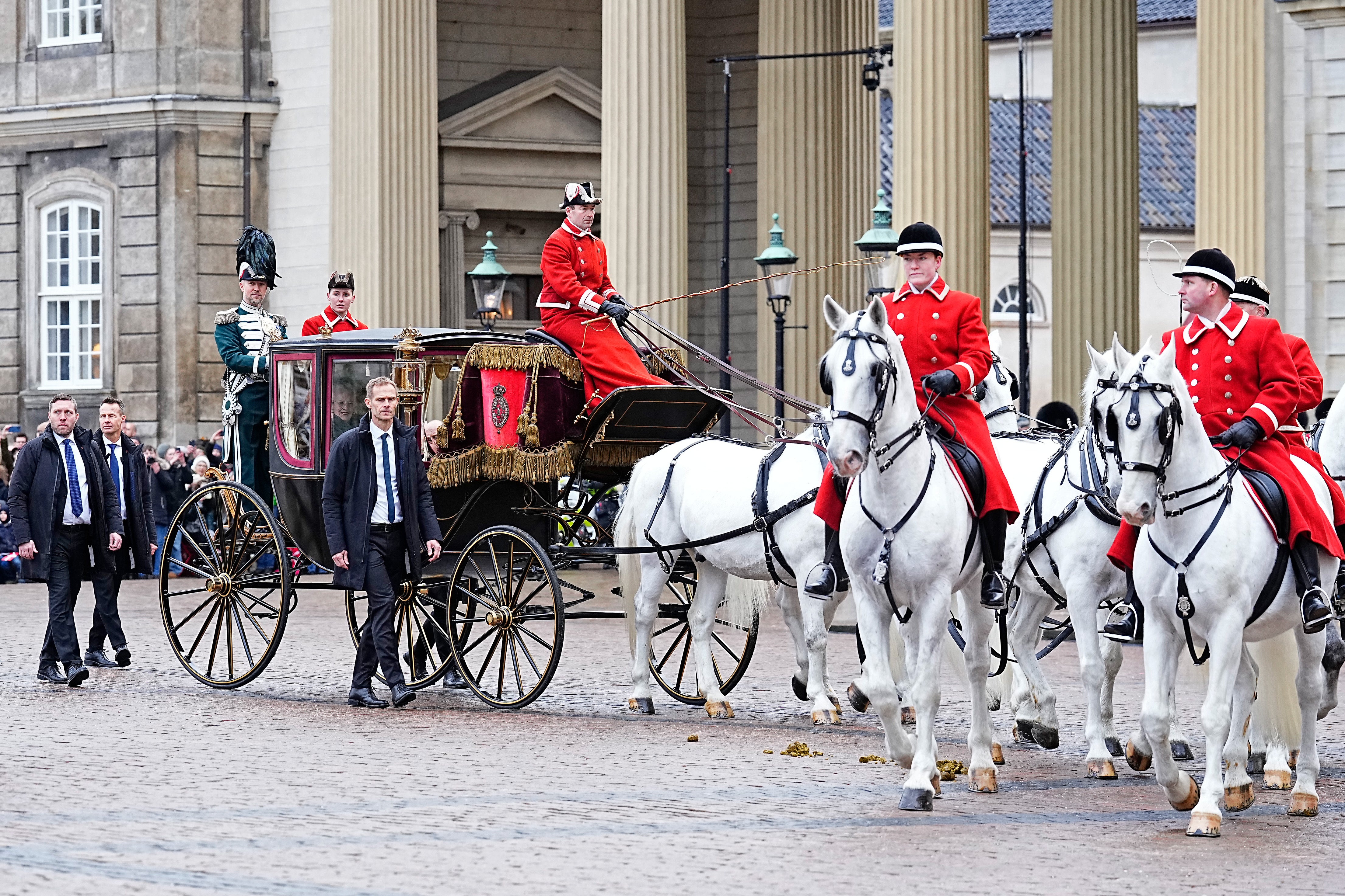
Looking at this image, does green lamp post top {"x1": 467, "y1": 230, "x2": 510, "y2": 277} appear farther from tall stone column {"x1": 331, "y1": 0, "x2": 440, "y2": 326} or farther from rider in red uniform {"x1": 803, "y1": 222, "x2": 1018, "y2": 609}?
rider in red uniform {"x1": 803, "y1": 222, "x2": 1018, "y2": 609}

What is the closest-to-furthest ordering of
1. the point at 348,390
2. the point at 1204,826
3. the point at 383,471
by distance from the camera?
the point at 1204,826, the point at 383,471, the point at 348,390

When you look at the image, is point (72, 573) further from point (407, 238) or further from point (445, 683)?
point (407, 238)

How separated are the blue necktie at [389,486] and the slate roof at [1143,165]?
40.4 metres

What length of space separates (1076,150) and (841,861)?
16.5 m

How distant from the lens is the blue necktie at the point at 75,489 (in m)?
15.3

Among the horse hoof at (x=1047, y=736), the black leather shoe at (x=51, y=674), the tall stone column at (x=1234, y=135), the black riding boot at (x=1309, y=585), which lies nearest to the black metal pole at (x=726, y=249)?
the tall stone column at (x=1234, y=135)

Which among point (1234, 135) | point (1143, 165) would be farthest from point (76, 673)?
point (1143, 165)

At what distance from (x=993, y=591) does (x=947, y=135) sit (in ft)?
41.7

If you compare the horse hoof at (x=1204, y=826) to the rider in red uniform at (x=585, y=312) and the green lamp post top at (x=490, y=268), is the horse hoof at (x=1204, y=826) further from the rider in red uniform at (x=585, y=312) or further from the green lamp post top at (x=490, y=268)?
the green lamp post top at (x=490, y=268)

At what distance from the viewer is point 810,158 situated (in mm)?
28219

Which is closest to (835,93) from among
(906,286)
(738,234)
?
(738,234)

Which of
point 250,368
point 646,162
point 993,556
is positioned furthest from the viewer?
point 646,162

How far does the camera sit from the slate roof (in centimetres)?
5394

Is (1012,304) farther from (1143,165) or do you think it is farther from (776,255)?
(776,255)
